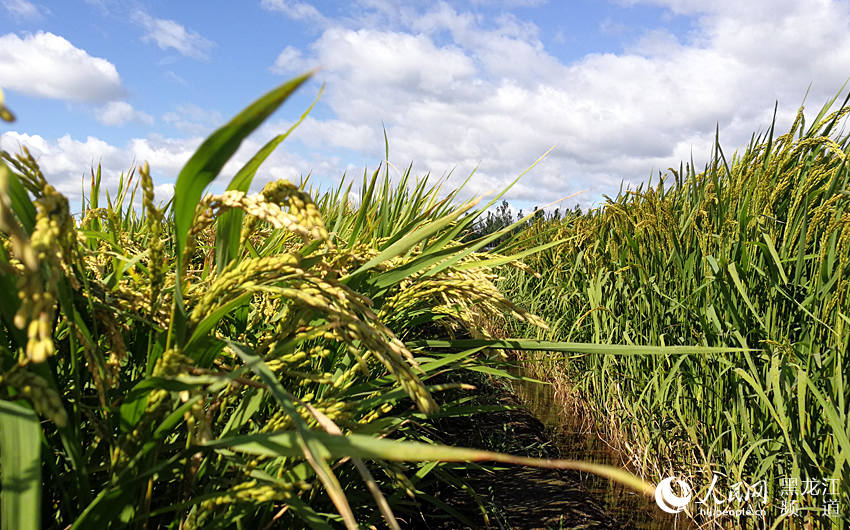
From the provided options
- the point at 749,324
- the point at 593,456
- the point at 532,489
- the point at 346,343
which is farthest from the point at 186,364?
the point at 593,456

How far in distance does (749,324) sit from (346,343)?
5.27 feet

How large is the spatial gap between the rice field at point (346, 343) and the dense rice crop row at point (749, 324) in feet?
0.05

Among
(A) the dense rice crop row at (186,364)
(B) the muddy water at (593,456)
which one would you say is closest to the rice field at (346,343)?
(A) the dense rice crop row at (186,364)

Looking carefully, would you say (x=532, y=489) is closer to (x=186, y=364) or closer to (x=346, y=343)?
(x=346, y=343)

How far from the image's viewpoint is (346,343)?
111 centimetres

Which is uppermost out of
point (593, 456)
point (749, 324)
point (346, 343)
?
point (346, 343)

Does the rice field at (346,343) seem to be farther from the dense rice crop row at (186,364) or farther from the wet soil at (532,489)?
the wet soil at (532,489)

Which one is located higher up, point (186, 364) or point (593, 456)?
point (186, 364)

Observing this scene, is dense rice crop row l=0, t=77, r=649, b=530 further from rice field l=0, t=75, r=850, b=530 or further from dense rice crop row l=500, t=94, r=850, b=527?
dense rice crop row l=500, t=94, r=850, b=527

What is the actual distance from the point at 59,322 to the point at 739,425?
2136mm

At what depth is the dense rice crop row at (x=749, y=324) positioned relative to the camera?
5.24ft

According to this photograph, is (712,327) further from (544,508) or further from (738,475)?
(544,508)

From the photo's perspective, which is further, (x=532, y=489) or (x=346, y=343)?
(x=532, y=489)

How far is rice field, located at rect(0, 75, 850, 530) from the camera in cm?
60
